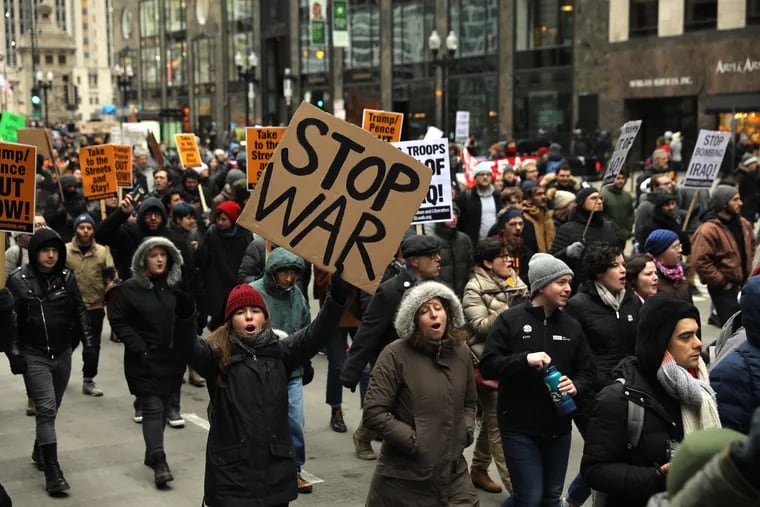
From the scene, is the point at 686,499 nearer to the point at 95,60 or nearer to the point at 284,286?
the point at 284,286

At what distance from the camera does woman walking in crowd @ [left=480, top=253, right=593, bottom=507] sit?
5.85 m

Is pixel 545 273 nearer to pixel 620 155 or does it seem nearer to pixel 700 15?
pixel 620 155

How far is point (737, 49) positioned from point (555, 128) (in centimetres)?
821

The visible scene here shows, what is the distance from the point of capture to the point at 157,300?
7.73 m

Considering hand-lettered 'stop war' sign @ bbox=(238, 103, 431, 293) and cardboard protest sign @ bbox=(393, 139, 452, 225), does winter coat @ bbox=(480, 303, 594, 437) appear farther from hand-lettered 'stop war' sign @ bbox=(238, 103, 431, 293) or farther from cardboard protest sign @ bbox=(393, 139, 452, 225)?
cardboard protest sign @ bbox=(393, 139, 452, 225)

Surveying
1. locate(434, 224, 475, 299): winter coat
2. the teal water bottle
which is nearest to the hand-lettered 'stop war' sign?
the teal water bottle

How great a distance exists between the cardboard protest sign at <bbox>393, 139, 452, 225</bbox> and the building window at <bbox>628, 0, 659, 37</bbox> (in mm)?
32091

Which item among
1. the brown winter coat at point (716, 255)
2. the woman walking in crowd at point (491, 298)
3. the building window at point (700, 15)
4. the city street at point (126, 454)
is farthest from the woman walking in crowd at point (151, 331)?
the building window at point (700, 15)

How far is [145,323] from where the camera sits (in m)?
7.70

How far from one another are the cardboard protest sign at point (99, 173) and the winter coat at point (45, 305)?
4876mm

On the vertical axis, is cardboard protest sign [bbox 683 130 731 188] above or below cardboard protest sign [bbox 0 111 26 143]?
below

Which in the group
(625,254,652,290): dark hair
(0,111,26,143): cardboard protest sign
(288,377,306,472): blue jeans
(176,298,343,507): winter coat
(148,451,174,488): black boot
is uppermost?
(0,111,26,143): cardboard protest sign

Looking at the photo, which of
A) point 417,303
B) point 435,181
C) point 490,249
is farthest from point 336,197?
point 435,181

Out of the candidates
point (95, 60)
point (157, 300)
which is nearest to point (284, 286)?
point (157, 300)
